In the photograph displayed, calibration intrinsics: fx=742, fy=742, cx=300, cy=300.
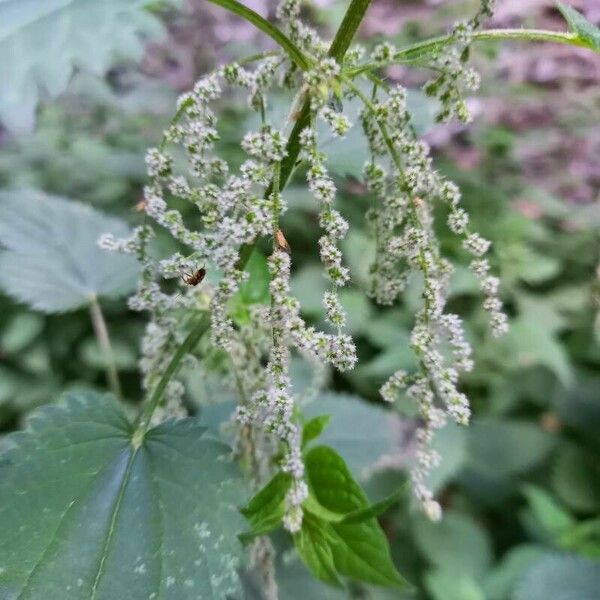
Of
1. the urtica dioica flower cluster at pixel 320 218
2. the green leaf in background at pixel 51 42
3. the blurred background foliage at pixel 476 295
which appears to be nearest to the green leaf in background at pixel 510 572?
the blurred background foliage at pixel 476 295

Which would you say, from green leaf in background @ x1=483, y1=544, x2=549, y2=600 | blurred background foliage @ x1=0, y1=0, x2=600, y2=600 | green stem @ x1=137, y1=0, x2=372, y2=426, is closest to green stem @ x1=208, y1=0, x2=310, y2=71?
green stem @ x1=137, y1=0, x2=372, y2=426

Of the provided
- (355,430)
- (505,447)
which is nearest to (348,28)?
(355,430)

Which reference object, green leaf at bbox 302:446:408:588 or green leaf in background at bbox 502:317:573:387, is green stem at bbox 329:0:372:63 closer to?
green leaf at bbox 302:446:408:588

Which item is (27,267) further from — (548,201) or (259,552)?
(548,201)

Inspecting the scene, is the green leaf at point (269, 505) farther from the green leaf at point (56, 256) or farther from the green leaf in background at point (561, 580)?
the green leaf in background at point (561, 580)

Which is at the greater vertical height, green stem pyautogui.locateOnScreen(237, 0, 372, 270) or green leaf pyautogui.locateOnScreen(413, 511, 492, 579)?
green stem pyautogui.locateOnScreen(237, 0, 372, 270)

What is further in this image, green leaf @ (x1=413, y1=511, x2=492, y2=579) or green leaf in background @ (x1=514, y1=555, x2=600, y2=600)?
green leaf @ (x1=413, y1=511, x2=492, y2=579)
